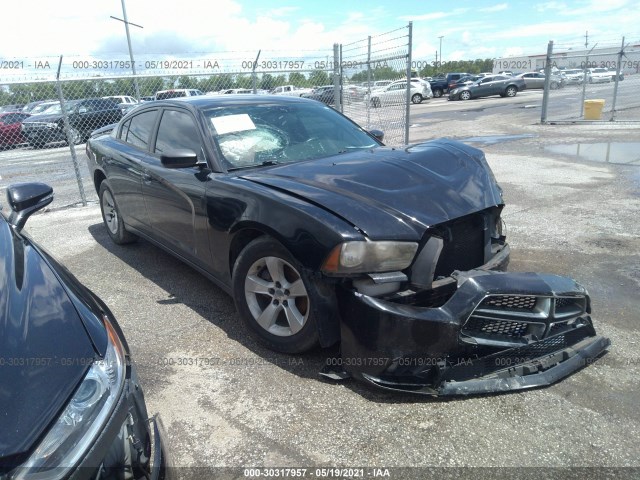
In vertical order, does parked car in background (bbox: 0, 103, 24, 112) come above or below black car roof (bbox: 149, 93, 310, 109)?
below

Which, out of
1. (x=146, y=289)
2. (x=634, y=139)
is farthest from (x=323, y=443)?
(x=634, y=139)

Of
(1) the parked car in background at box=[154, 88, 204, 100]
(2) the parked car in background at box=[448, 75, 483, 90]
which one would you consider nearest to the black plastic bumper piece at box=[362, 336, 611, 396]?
(1) the parked car in background at box=[154, 88, 204, 100]

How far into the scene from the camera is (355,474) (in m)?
2.24

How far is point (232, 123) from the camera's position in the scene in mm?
3865

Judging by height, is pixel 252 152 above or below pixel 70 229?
above

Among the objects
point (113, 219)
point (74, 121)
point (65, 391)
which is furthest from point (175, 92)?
point (65, 391)

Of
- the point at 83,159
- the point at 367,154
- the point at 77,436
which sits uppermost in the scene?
the point at 367,154

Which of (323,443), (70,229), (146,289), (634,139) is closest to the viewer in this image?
(323,443)

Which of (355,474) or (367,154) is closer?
(355,474)

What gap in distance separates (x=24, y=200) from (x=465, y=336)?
2615 mm

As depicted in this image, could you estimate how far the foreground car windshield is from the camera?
3.72 metres

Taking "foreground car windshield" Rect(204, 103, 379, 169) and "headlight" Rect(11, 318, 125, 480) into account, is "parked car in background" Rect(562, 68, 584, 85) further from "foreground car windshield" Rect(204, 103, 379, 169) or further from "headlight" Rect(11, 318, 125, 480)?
"headlight" Rect(11, 318, 125, 480)

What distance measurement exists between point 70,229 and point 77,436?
19.4 ft

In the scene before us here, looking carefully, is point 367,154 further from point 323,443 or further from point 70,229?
point 70,229
